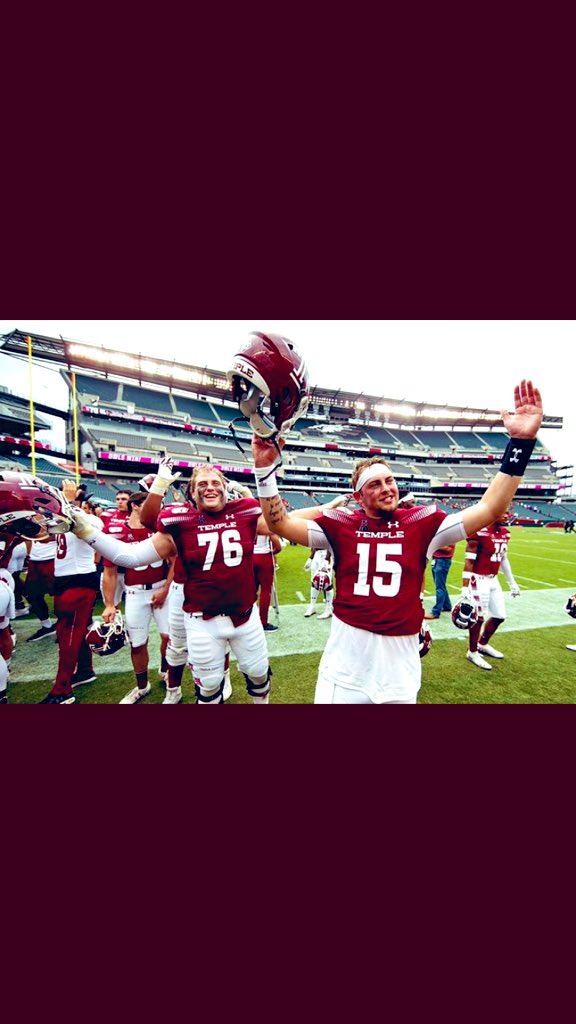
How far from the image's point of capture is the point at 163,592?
12.9 feet

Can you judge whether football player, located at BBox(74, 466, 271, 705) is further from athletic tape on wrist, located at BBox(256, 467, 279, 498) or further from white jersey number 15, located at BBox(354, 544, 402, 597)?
white jersey number 15, located at BBox(354, 544, 402, 597)

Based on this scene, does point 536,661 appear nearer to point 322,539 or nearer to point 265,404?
point 322,539

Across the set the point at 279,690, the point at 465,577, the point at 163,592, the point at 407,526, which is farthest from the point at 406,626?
the point at 465,577

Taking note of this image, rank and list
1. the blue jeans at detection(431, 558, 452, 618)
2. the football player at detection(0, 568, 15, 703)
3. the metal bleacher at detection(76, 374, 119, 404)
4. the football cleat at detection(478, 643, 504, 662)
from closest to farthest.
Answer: the football player at detection(0, 568, 15, 703) < the football cleat at detection(478, 643, 504, 662) < the blue jeans at detection(431, 558, 452, 618) < the metal bleacher at detection(76, 374, 119, 404)

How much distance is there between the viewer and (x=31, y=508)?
2535mm

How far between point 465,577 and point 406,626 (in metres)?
3.33

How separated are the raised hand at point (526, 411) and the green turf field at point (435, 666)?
304 cm

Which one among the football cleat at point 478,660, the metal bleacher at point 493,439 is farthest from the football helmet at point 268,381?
the metal bleacher at point 493,439

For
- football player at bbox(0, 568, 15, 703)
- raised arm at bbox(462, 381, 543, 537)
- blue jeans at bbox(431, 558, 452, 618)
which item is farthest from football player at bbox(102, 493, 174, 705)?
blue jeans at bbox(431, 558, 452, 618)

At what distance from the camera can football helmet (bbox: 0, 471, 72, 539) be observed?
2477mm

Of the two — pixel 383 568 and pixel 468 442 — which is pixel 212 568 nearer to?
pixel 383 568

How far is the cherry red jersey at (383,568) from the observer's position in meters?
2.06

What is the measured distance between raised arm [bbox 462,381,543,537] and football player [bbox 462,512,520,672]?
3.05m

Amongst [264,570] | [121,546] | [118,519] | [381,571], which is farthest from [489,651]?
[118,519]
